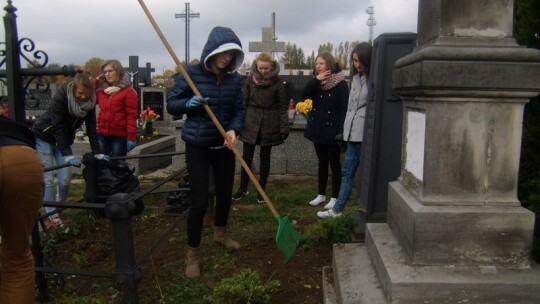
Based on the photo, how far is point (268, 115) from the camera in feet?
18.3

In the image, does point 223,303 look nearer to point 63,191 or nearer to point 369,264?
point 369,264

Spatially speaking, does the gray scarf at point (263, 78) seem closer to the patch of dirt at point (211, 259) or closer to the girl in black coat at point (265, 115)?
the girl in black coat at point (265, 115)

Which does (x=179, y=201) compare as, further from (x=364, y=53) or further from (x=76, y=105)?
(x=364, y=53)

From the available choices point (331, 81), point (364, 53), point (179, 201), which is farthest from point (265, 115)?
point (364, 53)

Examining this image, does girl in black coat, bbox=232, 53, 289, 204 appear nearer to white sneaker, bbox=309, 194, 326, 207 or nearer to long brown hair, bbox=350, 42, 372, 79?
white sneaker, bbox=309, 194, 326, 207

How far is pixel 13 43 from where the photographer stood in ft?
9.04

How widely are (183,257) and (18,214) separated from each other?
171 cm

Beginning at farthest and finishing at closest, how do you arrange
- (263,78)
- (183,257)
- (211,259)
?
1. (263,78)
2. (183,257)
3. (211,259)

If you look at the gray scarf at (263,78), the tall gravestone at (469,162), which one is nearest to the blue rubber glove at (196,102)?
the tall gravestone at (469,162)

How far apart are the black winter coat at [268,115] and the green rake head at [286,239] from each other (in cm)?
233

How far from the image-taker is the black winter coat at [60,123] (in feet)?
14.1

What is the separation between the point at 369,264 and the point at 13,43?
7.58ft

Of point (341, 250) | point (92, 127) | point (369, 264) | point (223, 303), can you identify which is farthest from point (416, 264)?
point (92, 127)

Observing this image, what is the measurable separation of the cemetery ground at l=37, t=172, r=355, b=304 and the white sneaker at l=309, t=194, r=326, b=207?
0.29m
